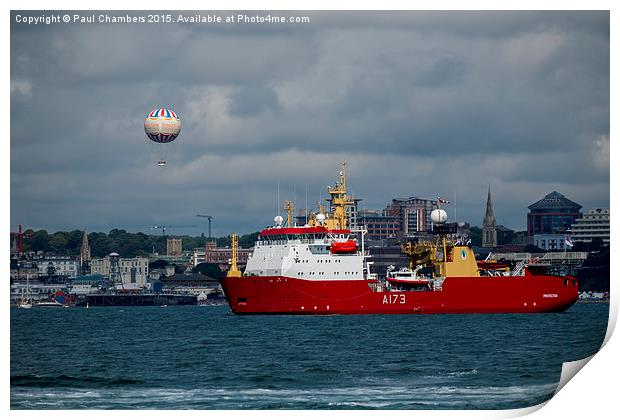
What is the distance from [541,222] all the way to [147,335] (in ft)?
171

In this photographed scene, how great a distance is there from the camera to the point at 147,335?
43.8 meters

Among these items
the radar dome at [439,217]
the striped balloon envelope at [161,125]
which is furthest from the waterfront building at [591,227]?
the striped balloon envelope at [161,125]

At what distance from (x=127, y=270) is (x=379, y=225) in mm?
22251

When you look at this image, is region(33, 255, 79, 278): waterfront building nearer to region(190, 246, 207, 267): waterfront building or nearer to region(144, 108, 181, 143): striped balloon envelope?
region(190, 246, 207, 267): waterfront building

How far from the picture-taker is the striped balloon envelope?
3938 centimetres

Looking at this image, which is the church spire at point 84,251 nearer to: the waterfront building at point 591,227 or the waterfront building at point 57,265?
the waterfront building at point 57,265

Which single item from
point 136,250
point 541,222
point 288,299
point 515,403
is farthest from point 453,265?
point 136,250

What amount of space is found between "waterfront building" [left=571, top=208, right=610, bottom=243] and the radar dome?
Result: 31.1 metres

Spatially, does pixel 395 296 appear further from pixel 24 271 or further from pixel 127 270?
pixel 127 270

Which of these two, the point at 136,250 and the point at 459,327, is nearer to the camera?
the point at 459,327

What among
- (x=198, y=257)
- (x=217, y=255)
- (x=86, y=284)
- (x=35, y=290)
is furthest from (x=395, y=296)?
(x=198, y=257)

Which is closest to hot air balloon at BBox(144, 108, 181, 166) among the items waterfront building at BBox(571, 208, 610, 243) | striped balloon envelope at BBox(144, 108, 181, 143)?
striped balloon envelope at BBox(144, 108, 181, 143)

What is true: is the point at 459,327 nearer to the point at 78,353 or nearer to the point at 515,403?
the point at 78,353

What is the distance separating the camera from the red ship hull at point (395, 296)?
49.5 meters
